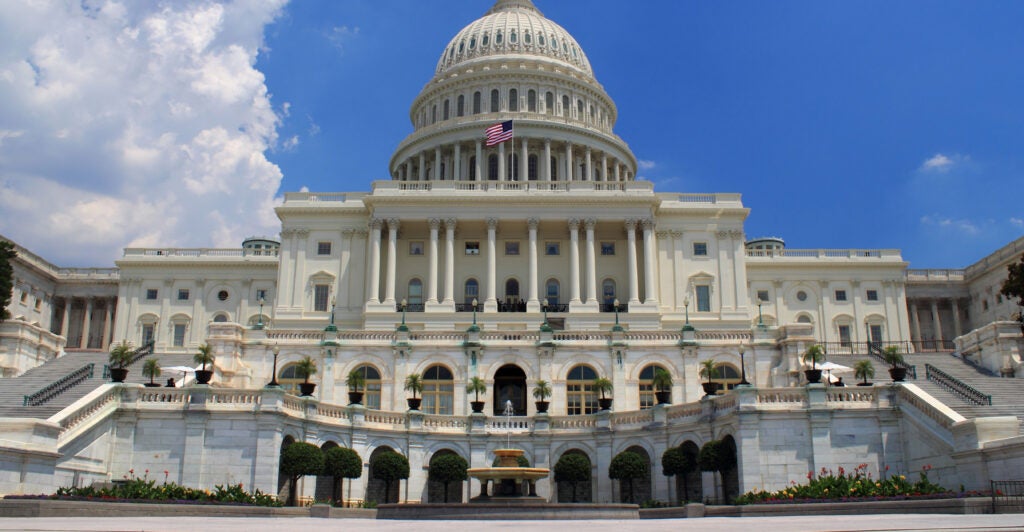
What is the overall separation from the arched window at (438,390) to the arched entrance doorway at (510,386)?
2772 millimetres

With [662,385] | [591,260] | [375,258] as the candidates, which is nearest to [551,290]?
[591,260]

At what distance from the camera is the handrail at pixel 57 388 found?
43.5m

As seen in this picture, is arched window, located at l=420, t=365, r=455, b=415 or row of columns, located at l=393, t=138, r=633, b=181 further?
row of columns, located at l=393, t=138, r=633, b=181

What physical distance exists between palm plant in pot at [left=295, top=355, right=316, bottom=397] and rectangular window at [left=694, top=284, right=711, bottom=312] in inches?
1567

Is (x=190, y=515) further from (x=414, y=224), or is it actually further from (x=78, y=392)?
(x=414, y=224)

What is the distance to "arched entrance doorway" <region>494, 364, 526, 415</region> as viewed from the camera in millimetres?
55531

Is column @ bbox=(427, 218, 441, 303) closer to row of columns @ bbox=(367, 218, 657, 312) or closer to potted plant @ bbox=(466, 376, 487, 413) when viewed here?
row of columns @ bbox=(367, 218, 657, 312)

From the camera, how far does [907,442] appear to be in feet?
130

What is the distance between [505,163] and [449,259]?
89.1ft

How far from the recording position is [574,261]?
81625mm

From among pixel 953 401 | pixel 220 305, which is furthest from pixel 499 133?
pixel 953 401

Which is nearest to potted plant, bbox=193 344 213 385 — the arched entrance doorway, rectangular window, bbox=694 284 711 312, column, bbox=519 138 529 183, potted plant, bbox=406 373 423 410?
potted plant, bbox=406 373 423 410

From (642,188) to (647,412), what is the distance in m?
40.6

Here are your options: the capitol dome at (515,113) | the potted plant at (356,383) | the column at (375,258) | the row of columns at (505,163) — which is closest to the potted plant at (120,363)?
the potted plant at (356,383)
